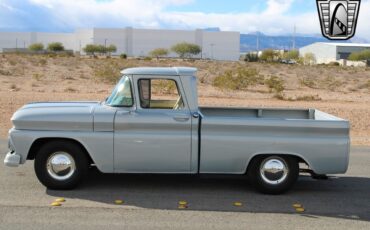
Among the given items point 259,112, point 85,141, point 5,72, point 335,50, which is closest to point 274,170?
point 259,112

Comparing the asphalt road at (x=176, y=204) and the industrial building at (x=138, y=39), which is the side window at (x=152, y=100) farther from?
the industrial building at (x=138, y=39)

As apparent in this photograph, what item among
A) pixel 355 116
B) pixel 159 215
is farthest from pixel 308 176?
pixel 355 116

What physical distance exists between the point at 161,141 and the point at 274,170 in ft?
5.24

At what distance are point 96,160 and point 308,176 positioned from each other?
356 centimetres

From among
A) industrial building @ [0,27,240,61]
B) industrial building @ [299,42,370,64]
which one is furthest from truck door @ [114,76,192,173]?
industrial building @ [299,42,370,64]

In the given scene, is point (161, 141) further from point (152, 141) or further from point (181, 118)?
point (181, 118)

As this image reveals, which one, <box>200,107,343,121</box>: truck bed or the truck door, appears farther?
<box>200,107,343,121</box>: truck bed

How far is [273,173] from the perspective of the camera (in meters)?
7.44

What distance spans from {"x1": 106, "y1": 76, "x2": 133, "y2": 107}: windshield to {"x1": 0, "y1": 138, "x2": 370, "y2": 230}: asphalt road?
47.4 inches

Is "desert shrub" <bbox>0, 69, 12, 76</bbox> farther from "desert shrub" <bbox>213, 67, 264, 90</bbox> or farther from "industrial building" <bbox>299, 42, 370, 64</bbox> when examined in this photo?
"industrial building" <bbox>299, 42, 370, 64</bbox>

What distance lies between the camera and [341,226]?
20.4 ft

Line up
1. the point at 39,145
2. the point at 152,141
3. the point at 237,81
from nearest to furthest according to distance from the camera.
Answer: the point at 152,141, the point at 39,145, the point at 237,81

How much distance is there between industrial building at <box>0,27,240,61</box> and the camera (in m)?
145

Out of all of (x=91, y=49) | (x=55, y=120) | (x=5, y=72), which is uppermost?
(x=91, y=49)
